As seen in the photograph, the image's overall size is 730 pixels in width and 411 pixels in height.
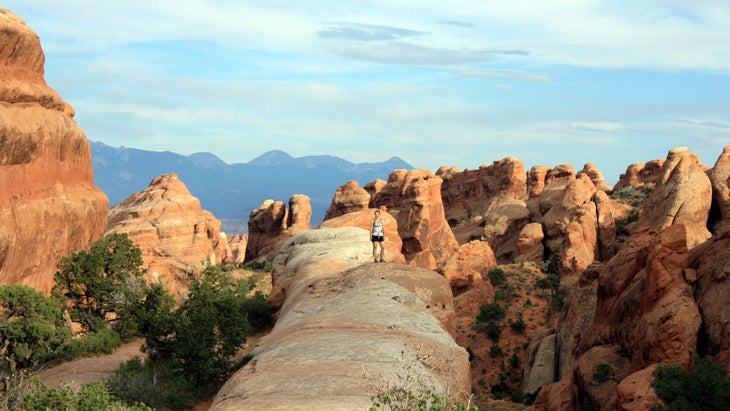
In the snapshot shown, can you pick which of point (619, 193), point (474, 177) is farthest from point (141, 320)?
point (474, 177)

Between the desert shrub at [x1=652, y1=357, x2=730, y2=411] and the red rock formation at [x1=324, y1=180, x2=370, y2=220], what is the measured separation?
76.9 m

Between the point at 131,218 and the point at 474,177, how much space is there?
59298 mm

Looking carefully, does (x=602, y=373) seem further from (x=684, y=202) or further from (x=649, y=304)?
(x=684, y=202)

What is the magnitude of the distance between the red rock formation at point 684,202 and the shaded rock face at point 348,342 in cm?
2751

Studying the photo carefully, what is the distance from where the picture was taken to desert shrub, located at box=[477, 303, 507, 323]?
5128 centimetres

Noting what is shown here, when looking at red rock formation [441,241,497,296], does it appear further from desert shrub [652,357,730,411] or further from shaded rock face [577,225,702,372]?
desert shrub [652,357,730,411]

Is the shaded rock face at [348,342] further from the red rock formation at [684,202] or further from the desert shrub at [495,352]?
the red rock formation at [684,202]

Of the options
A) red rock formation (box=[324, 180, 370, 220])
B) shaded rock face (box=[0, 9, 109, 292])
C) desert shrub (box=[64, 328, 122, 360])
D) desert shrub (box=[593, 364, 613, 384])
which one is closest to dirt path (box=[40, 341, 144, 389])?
desert shrub (box=[64, 328, 122, 360])

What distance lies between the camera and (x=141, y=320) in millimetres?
34000

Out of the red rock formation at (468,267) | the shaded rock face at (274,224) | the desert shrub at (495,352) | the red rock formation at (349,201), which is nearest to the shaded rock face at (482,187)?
the red rock formation at (349,201)

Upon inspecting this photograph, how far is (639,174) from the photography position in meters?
124

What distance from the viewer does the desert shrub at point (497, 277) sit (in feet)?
186

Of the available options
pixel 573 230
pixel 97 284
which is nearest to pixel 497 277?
pixel 573 230

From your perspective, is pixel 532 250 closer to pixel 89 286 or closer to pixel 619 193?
pixel 619 193
